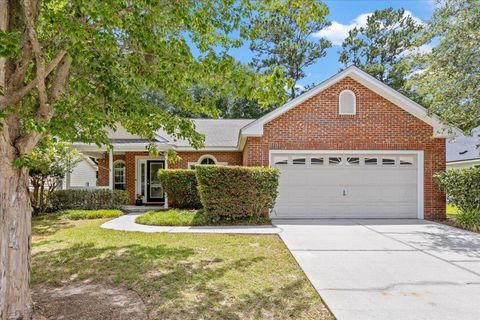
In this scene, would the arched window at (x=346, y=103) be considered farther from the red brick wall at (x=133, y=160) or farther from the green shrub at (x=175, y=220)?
the green shrub at (x=175, y=220)

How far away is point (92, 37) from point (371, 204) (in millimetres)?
11205

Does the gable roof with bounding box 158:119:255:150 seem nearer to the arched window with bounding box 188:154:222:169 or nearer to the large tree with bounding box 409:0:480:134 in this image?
the arched window with bounding box 188:154:222:169

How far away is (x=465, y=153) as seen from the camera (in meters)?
21.0

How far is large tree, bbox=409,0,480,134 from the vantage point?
32.2 feet

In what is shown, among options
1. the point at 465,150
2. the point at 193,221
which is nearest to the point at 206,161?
the point at 193,221

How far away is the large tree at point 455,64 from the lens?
9.83 metres

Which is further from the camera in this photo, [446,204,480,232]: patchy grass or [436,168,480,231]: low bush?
[436,168,480,231]: low bush

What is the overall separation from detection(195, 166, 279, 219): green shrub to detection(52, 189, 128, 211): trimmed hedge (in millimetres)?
5934

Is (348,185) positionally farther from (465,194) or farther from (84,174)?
(84,174)

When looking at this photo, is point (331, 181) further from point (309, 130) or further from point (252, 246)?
point (252, 246)

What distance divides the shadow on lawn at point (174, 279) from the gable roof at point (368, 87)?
5705mm

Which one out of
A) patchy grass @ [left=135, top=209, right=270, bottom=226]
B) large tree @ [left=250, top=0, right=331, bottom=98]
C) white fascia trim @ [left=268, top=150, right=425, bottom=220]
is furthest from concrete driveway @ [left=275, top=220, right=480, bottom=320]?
large tree @ [left=250, top=0, right=331, bottom=98]

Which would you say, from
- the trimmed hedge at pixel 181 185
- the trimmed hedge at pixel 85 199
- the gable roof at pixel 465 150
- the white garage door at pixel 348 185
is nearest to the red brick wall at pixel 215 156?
the trimmed hedge at pixel 181 185

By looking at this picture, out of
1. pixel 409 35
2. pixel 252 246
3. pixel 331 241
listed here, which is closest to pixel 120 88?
pixel 252 246
